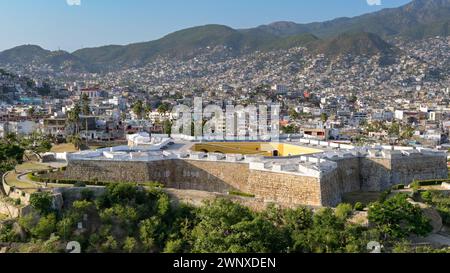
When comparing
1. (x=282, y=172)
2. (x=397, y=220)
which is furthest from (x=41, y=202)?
(x=397, y=220)

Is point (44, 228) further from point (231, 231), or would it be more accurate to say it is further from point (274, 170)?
point (274, 170)

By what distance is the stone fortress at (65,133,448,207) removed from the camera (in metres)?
21.3

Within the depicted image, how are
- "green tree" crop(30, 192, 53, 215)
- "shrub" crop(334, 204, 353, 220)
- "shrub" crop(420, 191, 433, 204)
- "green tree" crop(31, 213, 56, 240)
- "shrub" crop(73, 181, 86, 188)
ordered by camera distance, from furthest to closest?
"shrub" crop(420, 191, 433, 204) < "shrub" crop(73, 181, 86, 188) < "green tree" crop(30, 192, 53, 215) < "shrub" crop(334, 204, 353, 220) < "green tree" crop(31, 213, 56, 240)

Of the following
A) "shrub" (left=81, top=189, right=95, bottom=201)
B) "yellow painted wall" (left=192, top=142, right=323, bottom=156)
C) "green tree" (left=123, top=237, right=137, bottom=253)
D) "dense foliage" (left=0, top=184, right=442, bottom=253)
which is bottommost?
"green tree" (left=123, top=237, right=137, bottom=253)

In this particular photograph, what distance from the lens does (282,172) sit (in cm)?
2152

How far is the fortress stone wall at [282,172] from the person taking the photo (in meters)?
21.2

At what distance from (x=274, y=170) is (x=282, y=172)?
20.7 inches

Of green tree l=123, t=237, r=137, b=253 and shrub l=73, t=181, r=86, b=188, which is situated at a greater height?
shrub l=73, t=181, r=86, b=188

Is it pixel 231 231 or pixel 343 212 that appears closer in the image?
pixel 231 231

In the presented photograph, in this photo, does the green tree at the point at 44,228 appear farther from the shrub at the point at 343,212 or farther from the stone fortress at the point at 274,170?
the shrub at the point at 343,212

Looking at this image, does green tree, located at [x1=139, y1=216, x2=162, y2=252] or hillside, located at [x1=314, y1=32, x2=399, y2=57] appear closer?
green tree, located at [x1=139, y1=216, x2=162, y2=252]

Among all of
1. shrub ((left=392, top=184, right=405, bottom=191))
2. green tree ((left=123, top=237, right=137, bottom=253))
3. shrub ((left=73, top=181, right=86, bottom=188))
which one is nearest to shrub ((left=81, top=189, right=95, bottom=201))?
shrub ((left=73, top=181, right=86, bottom=188))

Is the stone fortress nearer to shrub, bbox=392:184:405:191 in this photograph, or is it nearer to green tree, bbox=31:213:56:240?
shrub, bbox=392:184:405:191
